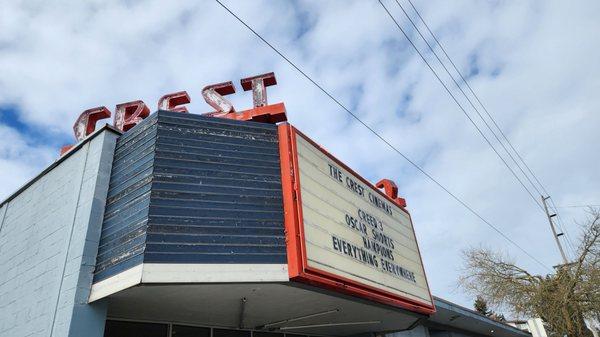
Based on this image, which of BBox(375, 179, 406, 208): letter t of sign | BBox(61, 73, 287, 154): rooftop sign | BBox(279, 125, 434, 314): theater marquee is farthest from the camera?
BBox(375, 179, 406, 208): letter t of sign

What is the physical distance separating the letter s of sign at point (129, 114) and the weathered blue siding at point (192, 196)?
69cm

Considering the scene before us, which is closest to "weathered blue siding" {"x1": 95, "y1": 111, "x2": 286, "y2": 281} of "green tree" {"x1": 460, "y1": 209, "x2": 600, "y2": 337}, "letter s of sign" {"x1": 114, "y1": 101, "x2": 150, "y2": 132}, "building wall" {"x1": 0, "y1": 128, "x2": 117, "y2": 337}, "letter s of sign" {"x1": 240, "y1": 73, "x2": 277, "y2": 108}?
"building wall" {"x1": 0, "y1": 128, "x2": 117, "y2": 337}

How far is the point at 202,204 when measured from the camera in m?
7.55

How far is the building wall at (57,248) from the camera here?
7.12 meters

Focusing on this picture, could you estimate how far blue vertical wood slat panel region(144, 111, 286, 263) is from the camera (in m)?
7.14

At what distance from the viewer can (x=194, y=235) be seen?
284 inches

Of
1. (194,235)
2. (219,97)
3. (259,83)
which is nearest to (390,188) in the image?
(259,83)

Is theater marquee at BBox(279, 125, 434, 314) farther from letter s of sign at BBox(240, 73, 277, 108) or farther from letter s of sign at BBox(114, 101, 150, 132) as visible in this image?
letter s of sign at BBox(114, 101, 150, 132)

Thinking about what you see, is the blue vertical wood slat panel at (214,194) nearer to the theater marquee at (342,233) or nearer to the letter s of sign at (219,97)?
the theater marquee at (342,233)

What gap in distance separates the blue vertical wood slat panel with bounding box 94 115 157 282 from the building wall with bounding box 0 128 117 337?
18 centimetres

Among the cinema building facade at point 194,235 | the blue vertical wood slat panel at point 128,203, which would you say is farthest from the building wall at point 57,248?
the blue vertical wood slat panel at point 128,203

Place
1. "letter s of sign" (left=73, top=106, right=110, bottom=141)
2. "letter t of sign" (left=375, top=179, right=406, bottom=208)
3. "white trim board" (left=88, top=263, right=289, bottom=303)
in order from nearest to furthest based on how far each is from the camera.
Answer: "white trim board" (left=88, top=263, right=289, bottom=303) < "letter s of sign" (left=73, top=106, right=110, bottom=141) < "letter t of sign" (left=375, top=179, right=406, bottom=208)

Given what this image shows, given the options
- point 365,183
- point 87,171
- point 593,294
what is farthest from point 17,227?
point 593,294

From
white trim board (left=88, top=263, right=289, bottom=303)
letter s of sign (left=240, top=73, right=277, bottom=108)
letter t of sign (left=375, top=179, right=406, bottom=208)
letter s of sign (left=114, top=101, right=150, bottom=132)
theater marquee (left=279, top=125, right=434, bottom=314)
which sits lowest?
white trim board (left=88, top=263, right=289, bottom=303)
